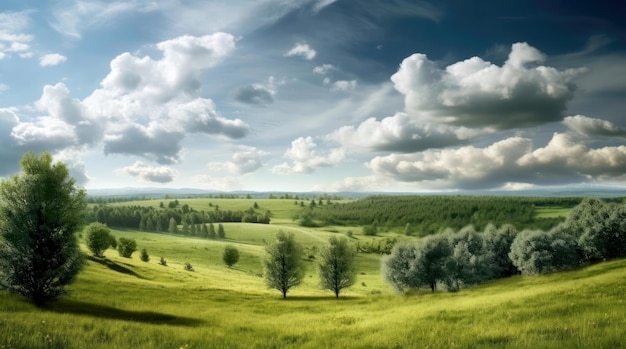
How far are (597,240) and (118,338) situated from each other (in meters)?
101

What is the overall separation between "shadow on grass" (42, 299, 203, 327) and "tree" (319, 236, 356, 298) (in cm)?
4601

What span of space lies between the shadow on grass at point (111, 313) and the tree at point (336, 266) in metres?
46.0

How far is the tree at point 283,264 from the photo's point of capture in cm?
6962

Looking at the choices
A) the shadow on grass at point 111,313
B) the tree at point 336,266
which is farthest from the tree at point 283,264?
the shadow on grass at point 111,313

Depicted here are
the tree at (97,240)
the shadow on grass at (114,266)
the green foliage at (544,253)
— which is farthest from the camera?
the tree at (97,240)

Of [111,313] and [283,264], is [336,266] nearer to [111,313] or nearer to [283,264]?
[283,264]

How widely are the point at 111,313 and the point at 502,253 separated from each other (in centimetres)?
9076

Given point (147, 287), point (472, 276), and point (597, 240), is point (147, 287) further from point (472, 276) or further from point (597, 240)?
point (597, 240)

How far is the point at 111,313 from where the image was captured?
107 ft

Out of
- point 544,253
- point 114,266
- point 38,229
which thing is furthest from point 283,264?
point 544,253

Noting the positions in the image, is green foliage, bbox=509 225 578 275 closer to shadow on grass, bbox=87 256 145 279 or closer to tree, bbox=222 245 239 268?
shadow on grass, bbox=87 256 145 279

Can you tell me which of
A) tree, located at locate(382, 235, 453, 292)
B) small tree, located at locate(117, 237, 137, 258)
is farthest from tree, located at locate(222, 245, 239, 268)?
tree, located at locate(382, 235, 453, 292)

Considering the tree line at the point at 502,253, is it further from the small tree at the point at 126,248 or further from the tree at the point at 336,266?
the small tree at the point at 126,248

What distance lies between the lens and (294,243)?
2904 inches
